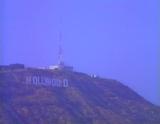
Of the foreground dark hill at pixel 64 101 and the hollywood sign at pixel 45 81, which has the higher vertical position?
the hollywood sign at pixel 45 81

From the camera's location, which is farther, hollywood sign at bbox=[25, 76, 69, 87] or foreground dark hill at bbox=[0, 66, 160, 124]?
hollywood sign at bbox=[25, 76, 69, 87]

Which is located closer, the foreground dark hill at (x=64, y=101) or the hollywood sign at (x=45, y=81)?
the foreground dark hill at (x=64, y=101)

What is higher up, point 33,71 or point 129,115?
point 33,71

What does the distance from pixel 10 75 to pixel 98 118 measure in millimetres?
16682

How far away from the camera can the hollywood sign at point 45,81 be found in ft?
246

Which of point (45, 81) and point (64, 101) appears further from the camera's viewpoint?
point (45, 81)

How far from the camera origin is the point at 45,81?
Result: 78562 mm

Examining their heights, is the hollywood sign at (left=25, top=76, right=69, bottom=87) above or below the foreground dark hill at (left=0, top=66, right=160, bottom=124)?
above

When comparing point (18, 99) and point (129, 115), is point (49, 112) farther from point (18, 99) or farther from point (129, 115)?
point (129, 115)

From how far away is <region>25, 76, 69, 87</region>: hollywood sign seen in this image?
74.9 meters

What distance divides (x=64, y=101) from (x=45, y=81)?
7.48m

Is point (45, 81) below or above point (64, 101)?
above

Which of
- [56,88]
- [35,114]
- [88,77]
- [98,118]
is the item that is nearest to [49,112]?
[35,114]

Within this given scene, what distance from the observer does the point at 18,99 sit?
66.2 meters
